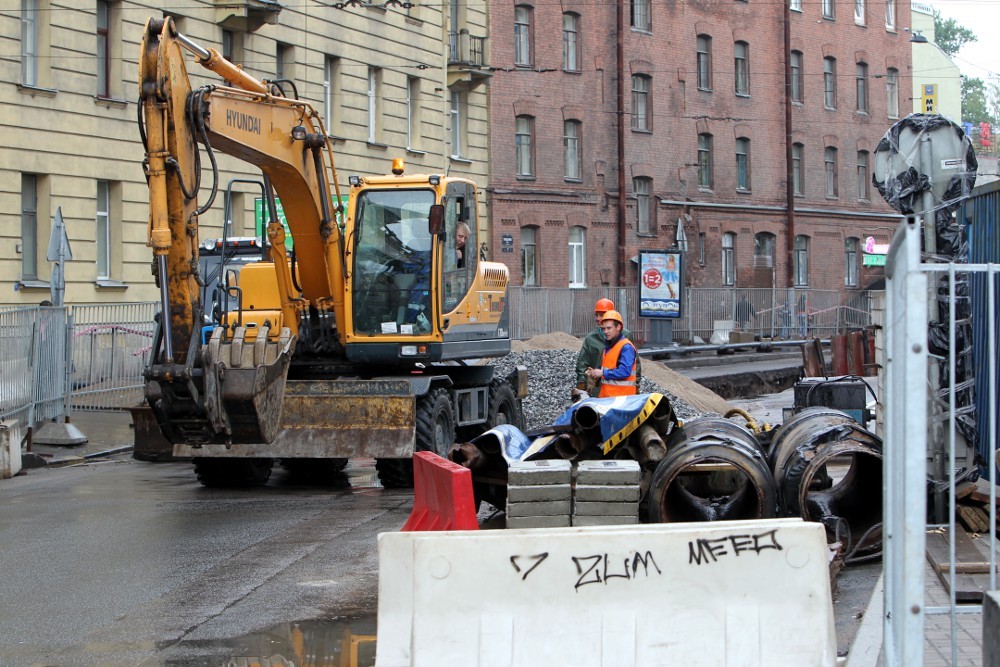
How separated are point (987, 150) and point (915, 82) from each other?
2193 cm

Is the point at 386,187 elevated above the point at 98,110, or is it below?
below

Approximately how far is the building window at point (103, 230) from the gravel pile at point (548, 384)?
29.1 feet

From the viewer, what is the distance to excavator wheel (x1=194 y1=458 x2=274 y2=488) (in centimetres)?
1502

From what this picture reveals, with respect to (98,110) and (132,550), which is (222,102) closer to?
(132,550)

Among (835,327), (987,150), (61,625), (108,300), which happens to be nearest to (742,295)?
(835,327)

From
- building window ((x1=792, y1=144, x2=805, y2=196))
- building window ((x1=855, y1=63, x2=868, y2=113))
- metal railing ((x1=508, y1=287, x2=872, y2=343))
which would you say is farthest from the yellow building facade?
building window ((x1=855, y1=63, x2=868, y2=113))

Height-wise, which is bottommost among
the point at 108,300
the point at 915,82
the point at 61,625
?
the point at 61,625

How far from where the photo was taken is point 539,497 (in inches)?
363

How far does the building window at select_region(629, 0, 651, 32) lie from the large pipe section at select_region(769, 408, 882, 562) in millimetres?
35947

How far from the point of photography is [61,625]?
26.3ft

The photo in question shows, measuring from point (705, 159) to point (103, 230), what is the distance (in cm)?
2699

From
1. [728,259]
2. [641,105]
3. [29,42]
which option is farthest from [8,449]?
[728,259]

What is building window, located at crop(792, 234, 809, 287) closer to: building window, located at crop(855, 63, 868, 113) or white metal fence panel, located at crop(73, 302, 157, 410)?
building window, located at crop(855, 63, 868, 113)

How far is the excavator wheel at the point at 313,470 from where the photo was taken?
52.4 feet
